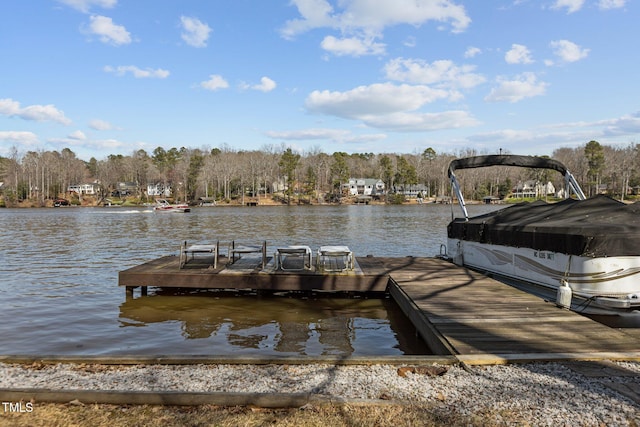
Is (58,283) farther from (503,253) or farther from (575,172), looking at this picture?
(575,172)

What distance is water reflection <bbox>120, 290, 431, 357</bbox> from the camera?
8.50 metres

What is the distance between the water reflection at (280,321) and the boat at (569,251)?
327 cm

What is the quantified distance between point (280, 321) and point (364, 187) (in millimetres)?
119296

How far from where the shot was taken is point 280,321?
1043 cm

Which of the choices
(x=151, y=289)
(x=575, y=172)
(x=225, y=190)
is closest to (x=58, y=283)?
(x=151, y=289)

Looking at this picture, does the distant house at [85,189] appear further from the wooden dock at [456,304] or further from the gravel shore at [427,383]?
the gravel shore at [427,383]

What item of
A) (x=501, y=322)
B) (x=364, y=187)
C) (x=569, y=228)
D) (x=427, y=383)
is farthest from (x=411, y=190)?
(x=427, y=383)

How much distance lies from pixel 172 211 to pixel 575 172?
94.8 m

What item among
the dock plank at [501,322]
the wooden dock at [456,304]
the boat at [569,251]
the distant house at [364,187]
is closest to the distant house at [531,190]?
the distant house at [364,187]

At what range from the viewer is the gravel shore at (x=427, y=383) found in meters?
4.27

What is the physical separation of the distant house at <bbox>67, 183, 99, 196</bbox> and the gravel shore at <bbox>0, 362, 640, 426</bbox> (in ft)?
414

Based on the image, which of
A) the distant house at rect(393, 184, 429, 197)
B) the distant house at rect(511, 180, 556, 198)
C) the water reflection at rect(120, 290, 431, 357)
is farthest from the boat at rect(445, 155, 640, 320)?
the distant house at rect(511, 180, 556, 198)

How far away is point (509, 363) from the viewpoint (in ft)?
18.2

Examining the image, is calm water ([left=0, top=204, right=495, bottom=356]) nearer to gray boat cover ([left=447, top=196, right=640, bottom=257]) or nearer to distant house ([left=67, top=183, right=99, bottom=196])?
gray boat cover ([left=447, top=196, right=640, bottom=257])
